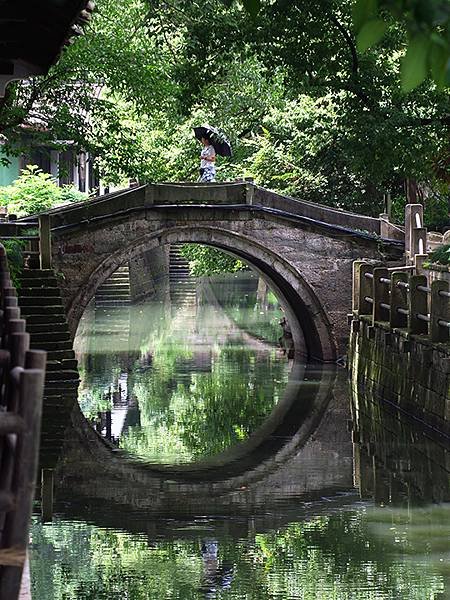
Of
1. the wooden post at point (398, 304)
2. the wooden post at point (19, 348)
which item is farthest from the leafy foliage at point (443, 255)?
the wooden post at point (19, 348)

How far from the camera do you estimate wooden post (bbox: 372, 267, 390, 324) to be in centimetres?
1986

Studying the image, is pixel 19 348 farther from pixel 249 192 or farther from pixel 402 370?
pixel 249 192

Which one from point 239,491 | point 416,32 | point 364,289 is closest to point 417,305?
point 364,289

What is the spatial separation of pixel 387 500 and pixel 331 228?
36.7ft

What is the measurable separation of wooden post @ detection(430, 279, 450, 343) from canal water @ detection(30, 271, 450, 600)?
1.17 meters

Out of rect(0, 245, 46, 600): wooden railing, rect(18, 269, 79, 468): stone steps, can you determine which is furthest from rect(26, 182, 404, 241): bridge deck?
rect(0, 245, 46, 600): wooden railing

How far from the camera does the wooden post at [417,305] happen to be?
1738 centimetres

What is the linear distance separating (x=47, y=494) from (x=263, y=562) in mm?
3105

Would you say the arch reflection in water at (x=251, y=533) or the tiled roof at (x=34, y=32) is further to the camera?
the arch reflection in water at (x=251, y=533)

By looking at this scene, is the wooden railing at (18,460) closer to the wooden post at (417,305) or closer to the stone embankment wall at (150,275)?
the wooden post at (417,305)

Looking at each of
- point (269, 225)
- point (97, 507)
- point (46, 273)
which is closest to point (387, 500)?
point (97, 507)

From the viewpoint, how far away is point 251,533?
11758 mm

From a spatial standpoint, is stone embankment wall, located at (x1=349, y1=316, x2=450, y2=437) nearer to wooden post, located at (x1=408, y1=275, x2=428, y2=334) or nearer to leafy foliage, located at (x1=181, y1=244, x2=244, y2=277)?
wooden post, located at (x1=408, y1=275, x2=428, y2=334)

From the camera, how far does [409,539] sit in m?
11.2
